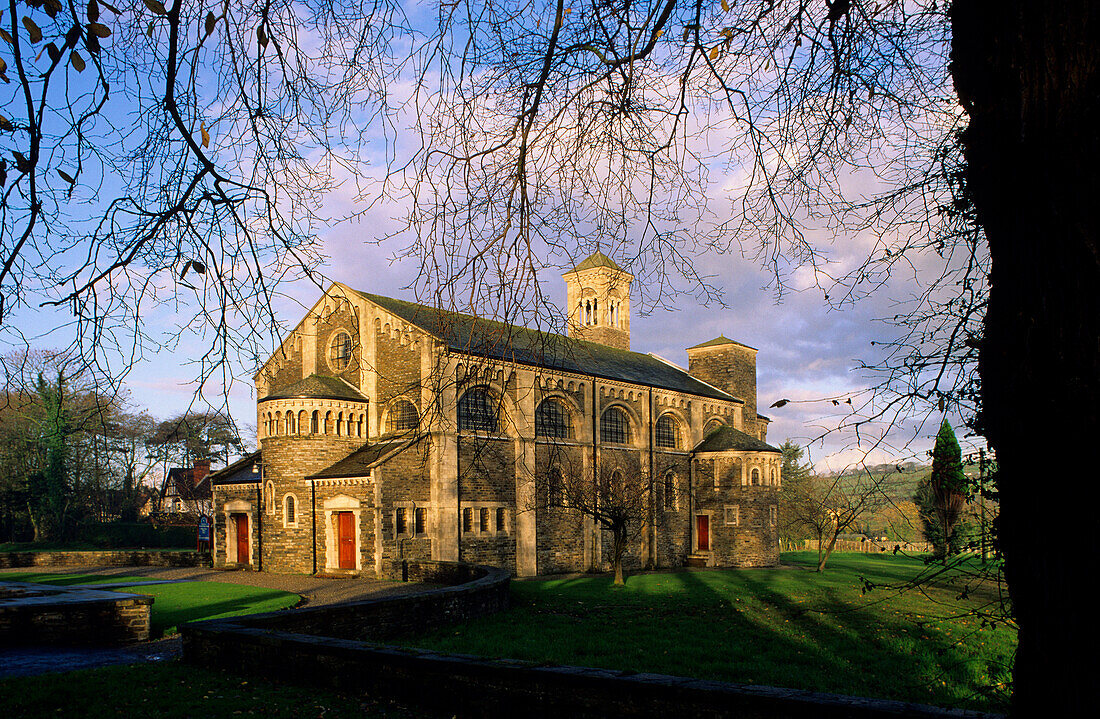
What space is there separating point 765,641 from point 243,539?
84.1ft

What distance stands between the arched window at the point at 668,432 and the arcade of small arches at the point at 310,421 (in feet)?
54.7

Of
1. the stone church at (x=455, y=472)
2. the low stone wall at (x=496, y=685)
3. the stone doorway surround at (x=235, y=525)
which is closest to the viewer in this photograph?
the low stone wall at (x=496, y=685)

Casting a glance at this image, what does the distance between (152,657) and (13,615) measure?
10.5 feet

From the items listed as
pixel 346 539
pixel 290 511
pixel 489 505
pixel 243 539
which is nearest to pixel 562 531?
pixel 489 505

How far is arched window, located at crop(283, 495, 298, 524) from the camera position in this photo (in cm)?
2953

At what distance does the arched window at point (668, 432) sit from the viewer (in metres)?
40.8

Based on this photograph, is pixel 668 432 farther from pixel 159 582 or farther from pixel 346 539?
pixel 159 582

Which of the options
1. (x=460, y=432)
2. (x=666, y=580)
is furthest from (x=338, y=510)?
(x=666, y=580)

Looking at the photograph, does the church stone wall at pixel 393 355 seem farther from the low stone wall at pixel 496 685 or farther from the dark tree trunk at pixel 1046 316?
the dark tree trunk at pixel 1046 316

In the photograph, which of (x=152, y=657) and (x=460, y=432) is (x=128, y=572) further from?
(x=152, y=657)

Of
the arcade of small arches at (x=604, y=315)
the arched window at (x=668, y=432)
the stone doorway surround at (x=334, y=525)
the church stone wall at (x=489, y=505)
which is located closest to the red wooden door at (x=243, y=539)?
the stone doorway surround at (x=334, y=525)

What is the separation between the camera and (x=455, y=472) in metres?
29.4

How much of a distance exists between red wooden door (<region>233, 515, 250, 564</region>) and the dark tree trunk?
3325 centimetres

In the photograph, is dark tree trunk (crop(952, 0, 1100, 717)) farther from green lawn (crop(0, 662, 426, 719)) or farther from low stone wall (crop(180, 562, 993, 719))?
green lawn (crop(0, 662, 426, 719))
